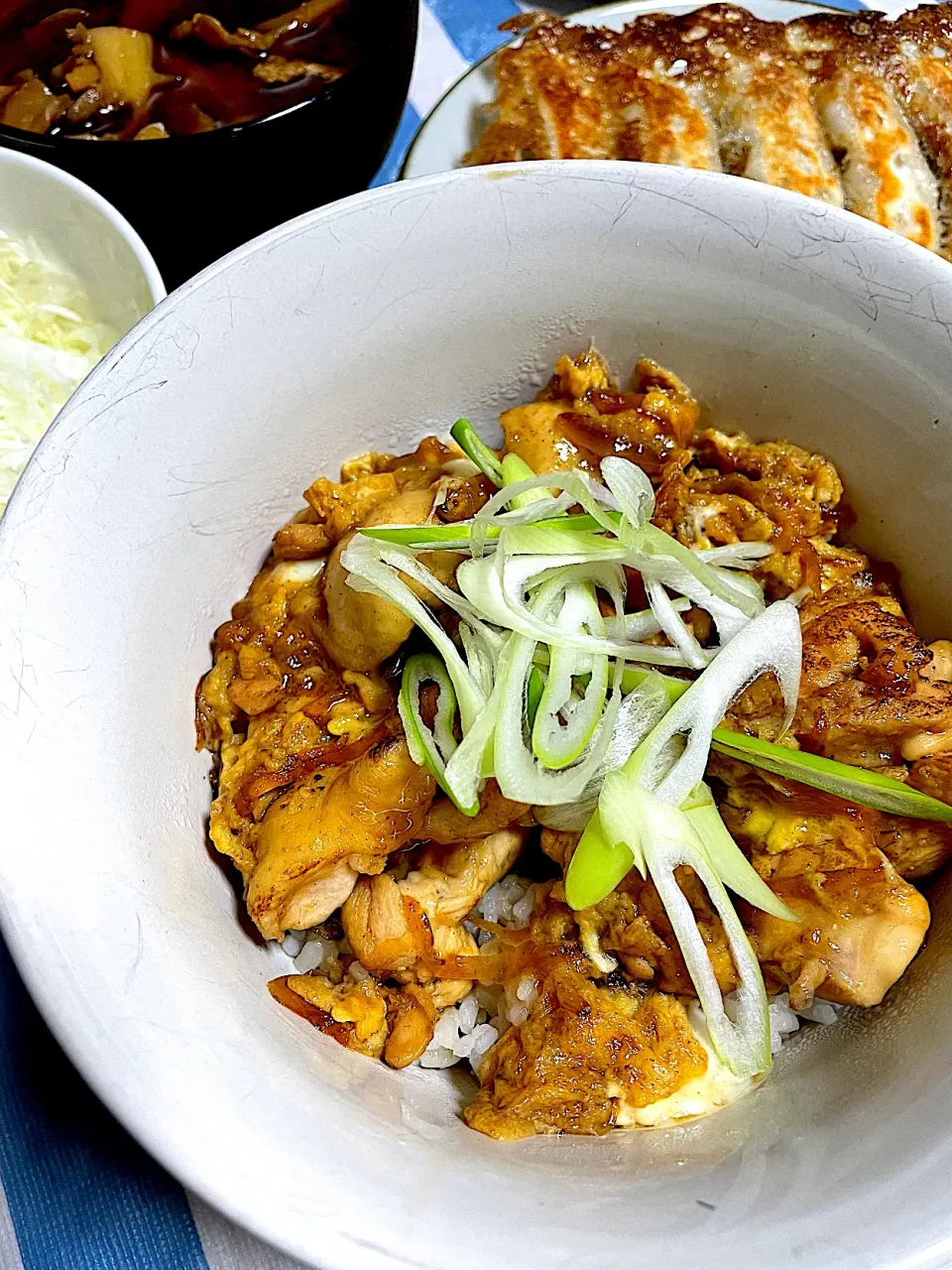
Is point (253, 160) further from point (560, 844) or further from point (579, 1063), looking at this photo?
point (579, 1063)

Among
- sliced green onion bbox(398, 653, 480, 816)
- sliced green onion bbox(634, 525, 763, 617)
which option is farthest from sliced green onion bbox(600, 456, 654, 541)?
sliced green onion bbox(398, 653, 480, 816)

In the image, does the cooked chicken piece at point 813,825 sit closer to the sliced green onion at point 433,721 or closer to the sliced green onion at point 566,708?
the sliced green onion at point 566,708

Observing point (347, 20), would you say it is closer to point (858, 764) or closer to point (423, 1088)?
point (858, 764)

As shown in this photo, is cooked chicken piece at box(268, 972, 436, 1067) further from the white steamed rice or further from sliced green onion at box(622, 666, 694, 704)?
sliced green onion at box(622, 666, 694, 704)

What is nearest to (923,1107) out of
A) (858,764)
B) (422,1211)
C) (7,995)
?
(858,764)

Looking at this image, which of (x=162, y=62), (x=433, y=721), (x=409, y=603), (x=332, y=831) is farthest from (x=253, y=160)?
(x=332, y=831)

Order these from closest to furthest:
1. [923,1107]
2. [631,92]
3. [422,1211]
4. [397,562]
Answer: [422,1211], [923,1107], [397,562], [631,92]

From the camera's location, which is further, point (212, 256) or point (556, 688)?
point (212, 256)
